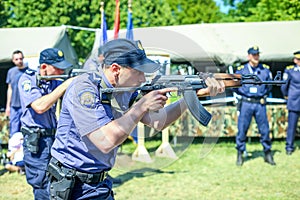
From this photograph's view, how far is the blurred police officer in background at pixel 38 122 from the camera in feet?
13.9

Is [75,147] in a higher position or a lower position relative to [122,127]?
lower

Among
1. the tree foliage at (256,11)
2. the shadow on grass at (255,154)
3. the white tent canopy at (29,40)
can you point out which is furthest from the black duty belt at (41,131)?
the tree foliage at (256,11)

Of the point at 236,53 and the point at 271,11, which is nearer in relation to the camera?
the point at 236,53

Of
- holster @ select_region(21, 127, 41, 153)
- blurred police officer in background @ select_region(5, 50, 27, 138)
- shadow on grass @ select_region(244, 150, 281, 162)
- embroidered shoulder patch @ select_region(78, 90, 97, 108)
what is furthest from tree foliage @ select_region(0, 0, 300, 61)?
embroidered shoulder patch @ select_region(78, 90, 97, 108)

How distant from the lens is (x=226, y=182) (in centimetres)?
666

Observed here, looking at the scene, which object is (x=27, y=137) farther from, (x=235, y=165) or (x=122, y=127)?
(x=235, y=165)

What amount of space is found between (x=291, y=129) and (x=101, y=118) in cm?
679

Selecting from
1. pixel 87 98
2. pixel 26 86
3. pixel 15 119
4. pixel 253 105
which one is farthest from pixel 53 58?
pixel 253 105

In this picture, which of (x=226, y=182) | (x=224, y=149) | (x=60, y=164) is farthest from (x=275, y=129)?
(x=60, y=164)

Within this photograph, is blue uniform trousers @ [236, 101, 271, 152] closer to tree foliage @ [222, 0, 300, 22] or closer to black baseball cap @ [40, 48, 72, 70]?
tree foliage @ [222, 0, 300, 22]

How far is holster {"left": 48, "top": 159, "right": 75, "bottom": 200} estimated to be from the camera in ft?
9.46

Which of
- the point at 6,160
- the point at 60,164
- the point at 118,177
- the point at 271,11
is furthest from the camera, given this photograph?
the point at 271,11

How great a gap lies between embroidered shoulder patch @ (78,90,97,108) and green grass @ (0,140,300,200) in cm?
271

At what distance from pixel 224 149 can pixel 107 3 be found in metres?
8.07
